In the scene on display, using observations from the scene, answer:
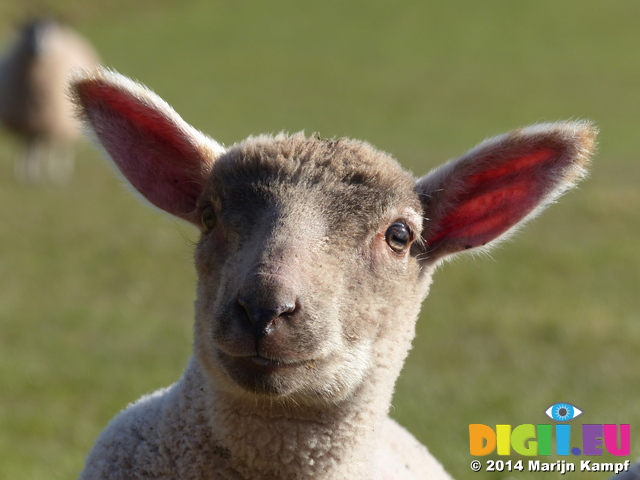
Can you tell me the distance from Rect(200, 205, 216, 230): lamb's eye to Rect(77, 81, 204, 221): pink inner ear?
0.68 feet

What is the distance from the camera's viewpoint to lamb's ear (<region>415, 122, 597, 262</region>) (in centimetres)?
362

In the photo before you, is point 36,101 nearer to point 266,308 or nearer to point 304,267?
point 304,267

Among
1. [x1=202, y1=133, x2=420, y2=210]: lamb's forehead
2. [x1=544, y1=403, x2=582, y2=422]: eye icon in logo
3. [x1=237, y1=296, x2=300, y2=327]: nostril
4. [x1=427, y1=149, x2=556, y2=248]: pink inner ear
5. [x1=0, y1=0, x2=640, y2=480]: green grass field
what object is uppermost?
[x1=0, y1=0, x2=640, y2=480]: green grass field

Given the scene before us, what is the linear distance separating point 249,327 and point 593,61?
144 ft

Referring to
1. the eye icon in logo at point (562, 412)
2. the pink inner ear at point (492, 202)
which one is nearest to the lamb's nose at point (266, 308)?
the pink inner ear at point (492, 202)

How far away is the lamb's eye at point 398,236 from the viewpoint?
11.6ft

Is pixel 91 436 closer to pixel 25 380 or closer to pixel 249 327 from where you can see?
pixel 25 380

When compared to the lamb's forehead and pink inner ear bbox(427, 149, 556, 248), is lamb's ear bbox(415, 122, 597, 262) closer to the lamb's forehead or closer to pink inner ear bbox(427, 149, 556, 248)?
pink inner ear bbox(427, 149, 556, 248)

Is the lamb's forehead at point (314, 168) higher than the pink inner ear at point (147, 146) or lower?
lower

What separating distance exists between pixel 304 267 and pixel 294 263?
4cm

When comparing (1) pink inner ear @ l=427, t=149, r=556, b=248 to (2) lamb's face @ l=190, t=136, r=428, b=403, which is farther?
(1) pink inner ear @ l=427, t=149, r=556, b=248

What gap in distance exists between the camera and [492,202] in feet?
12.7

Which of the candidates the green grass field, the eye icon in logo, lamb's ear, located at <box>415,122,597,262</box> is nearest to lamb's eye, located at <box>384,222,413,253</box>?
lamb's ear, located at <box>415,122,597,262</box>

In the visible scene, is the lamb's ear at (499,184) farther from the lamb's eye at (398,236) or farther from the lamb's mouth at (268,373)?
the lamb's mouth at (268,373)
